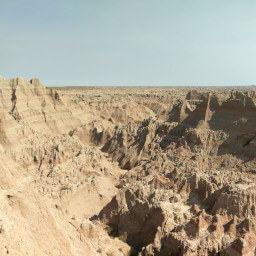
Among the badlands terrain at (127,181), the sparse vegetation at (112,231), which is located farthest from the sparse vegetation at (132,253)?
the sparse vegetation at (112,231)

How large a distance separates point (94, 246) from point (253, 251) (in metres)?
8.08

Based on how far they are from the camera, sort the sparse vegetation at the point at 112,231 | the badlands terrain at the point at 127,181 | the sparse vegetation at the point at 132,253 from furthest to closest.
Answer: the sparse vegetation at the point at 112,231
the sparse vegetation at the point at 132,253
the badlands terrain at the point at 127,181

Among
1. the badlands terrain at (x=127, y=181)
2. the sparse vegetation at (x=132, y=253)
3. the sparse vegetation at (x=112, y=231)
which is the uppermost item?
the badlands terrain at (x=127, y=181)

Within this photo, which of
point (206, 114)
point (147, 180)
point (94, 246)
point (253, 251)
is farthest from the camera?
point (206, 114)

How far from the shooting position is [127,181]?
95.7 ft

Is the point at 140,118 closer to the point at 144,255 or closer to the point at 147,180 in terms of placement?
the point at 147,180

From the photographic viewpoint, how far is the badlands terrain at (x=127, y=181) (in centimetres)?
1207

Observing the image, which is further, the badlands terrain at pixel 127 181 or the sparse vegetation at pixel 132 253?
the sparse vegetation at pixel 132 253

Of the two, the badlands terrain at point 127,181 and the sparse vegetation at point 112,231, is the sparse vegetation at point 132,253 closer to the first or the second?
the badlands terrain at point 127,181

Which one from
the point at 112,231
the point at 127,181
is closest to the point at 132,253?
the point at 112,231

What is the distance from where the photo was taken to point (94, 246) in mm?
14508

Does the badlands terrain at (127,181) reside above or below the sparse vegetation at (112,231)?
above

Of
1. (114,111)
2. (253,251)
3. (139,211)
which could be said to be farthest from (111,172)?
(114,111)

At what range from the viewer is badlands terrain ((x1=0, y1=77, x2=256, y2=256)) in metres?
12.1
